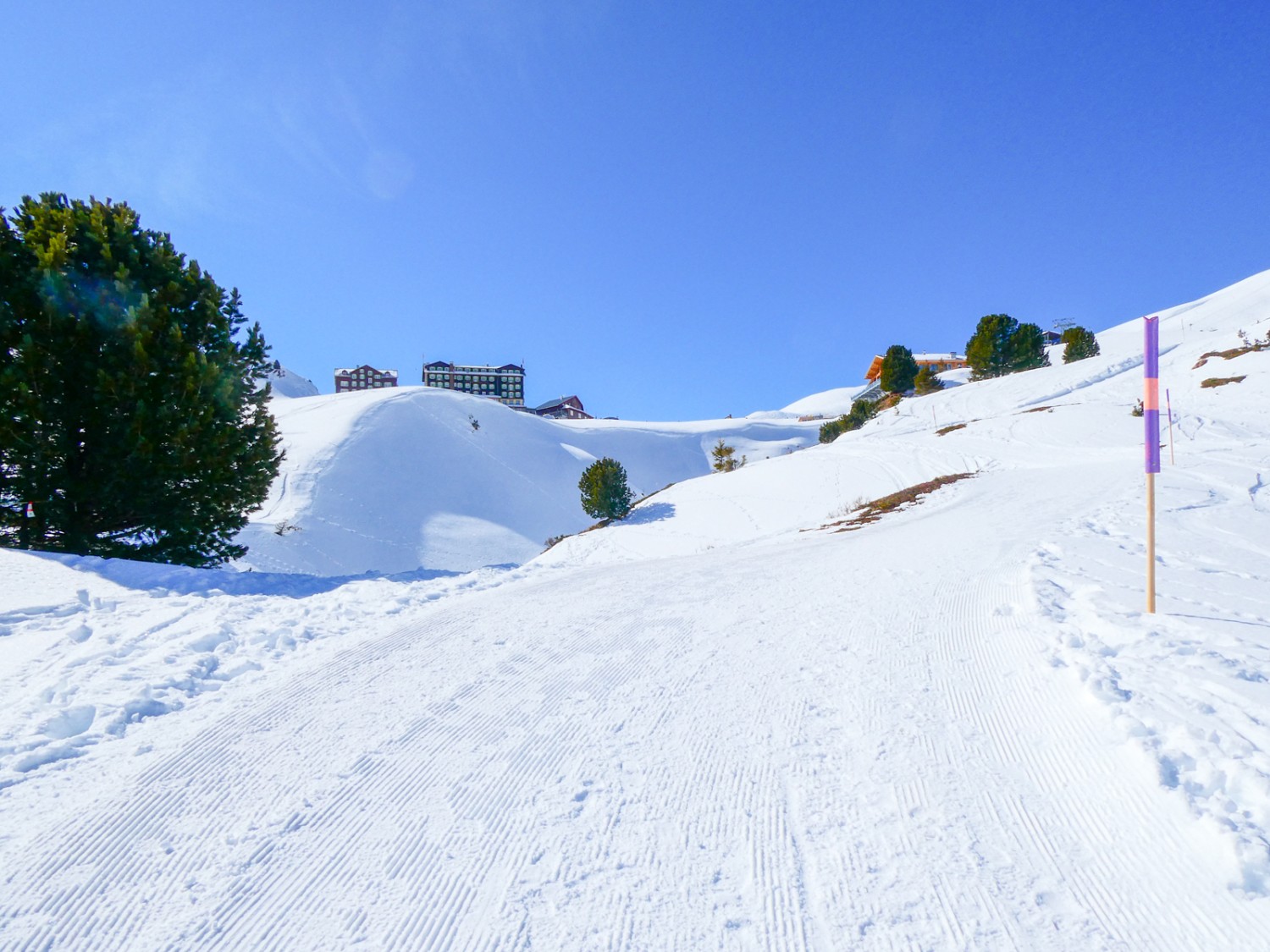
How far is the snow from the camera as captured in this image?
7.07ft

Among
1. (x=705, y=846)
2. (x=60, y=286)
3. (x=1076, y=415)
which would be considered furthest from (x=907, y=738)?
(x=1076, y=415)

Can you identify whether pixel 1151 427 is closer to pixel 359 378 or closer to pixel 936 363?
pixel 936 363

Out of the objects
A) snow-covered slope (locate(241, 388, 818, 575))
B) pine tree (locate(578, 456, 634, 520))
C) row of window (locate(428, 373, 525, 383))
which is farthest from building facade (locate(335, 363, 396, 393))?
pine tree (locate(578, 456, 634, 520))

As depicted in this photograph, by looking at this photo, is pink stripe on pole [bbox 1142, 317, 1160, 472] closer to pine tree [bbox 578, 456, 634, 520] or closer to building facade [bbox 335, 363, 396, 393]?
pine tree [bbox 578, 456, 634, 520]

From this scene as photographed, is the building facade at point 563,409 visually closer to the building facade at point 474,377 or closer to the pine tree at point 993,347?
the building facade at point 474,377

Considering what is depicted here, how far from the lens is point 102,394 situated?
10.5 m

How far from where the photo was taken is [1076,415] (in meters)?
27.1

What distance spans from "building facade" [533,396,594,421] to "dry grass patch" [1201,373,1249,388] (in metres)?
75.4

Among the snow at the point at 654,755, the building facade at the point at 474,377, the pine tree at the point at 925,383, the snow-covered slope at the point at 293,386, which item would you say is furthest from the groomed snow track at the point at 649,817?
the snow-covered slope at the point at 293,386

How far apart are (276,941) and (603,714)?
1.96 meters

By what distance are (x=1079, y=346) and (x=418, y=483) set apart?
172 ft

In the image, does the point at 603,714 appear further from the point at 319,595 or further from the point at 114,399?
the point at 114,399

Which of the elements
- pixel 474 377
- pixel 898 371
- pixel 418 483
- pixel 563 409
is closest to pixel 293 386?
pixel 474 377

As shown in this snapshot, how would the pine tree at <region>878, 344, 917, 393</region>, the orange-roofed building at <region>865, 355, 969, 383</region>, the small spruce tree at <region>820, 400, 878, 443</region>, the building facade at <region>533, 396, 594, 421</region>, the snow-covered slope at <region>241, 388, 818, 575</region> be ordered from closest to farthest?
1. the snow-covered slope at <region>241, 388, 818, 575</region>
2. the small spruce tree at <region>820, 400, 878, 443</region>
3. the pine tree at <region>878, 344, 917, 393</region>
4. the orange-roofed building at <region>865, 355, 969, 383</region>
5. the building facade at <region>533, 396, 594, 421</region>
